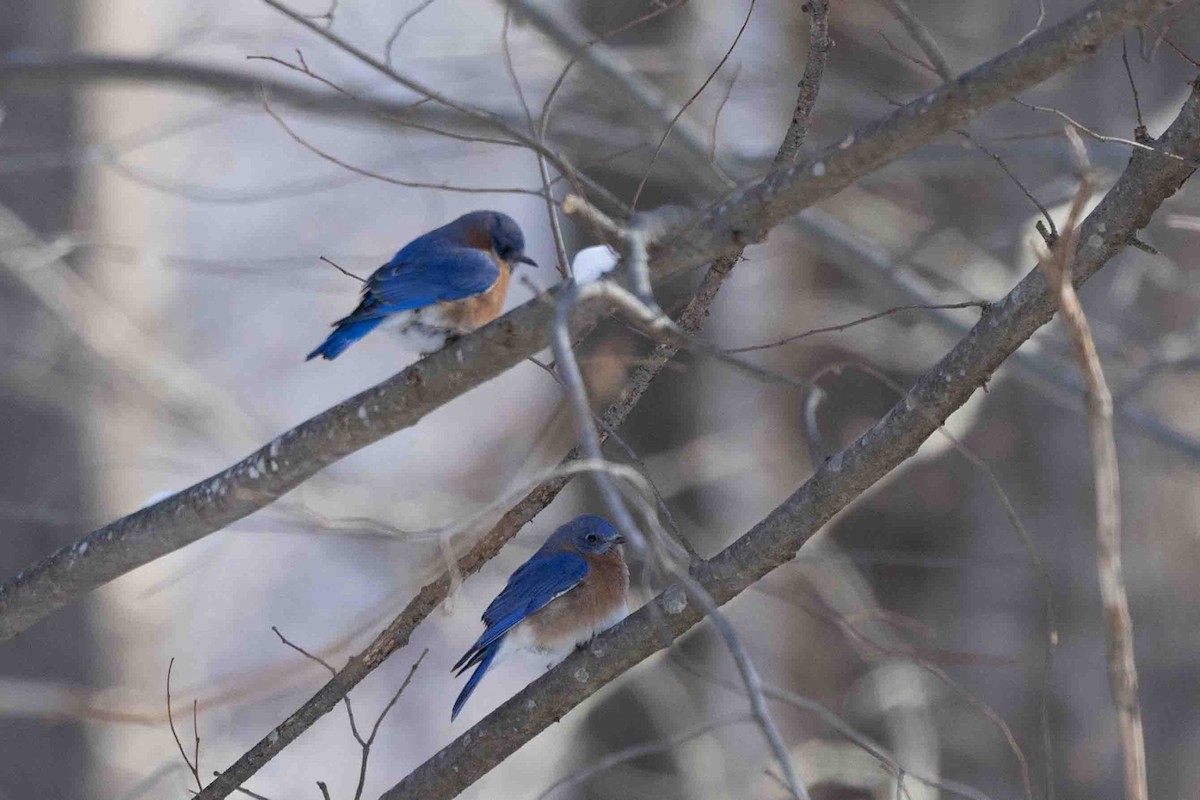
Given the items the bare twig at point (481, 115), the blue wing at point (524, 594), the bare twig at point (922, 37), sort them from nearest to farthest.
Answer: the bare twig at point (922, 37)
the bare twig at point (481, 115)
the blue wing at point (524, 594)

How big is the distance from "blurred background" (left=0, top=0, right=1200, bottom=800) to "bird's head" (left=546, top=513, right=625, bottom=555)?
28.1 inches

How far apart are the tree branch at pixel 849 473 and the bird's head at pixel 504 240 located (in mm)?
1603

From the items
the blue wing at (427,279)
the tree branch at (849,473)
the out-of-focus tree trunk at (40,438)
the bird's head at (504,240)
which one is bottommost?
the tree branch at (849,473)

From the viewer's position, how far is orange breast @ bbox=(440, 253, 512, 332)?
363 cm

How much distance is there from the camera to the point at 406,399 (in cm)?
246

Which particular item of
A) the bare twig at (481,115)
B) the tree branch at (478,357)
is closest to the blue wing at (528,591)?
the tree branch at (478,357)

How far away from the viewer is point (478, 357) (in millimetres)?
2342

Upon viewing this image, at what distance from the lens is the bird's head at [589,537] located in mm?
4152

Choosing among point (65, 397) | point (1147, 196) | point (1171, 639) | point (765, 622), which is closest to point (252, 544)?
point (65, 397)

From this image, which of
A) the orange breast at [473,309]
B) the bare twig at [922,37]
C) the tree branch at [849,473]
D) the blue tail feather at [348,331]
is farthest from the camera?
the orange breast at [473,309]

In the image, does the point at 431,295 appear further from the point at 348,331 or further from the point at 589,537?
the point at 589,537

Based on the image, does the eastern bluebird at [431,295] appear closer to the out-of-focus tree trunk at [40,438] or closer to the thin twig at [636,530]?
the thin twig at [636,530]

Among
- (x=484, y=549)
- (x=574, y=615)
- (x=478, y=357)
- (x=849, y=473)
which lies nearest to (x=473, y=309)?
(x=484, y=549)

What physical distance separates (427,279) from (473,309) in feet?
0.52
